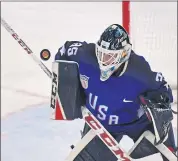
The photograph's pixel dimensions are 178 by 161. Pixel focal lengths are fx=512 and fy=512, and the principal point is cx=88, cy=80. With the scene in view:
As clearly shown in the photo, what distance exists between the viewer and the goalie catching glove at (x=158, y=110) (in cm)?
204

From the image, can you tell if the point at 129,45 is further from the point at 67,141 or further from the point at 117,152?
the point at 67,141

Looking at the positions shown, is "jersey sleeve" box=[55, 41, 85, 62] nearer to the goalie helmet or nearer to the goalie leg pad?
the goalie helmet

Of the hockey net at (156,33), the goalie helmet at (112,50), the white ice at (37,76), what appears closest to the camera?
the goalie helmet at (112,50)

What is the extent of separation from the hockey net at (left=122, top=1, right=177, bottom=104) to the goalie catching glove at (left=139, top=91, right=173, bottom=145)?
161 cm

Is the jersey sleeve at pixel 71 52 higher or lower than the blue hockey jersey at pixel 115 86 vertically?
higher

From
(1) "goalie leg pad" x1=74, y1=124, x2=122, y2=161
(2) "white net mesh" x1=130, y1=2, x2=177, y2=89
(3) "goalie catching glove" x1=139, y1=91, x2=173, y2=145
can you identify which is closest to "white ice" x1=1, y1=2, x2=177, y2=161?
(2) "white net mesh" x1=130, y1=2, x2=177, y2=89

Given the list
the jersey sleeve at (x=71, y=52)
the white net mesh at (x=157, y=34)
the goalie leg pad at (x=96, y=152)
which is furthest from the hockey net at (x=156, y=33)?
the goalie leg pad at (x=96, y=152)

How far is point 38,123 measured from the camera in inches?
128

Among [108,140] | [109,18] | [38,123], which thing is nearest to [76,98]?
[108,140]

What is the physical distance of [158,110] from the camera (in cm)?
204

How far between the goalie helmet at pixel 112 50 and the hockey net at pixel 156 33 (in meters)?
Answer: 1.58

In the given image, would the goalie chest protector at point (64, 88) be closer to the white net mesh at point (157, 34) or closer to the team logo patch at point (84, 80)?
the team logo patch at point (84, 80)

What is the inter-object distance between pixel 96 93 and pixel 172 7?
3.44m

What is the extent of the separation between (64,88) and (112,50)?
26 cm
